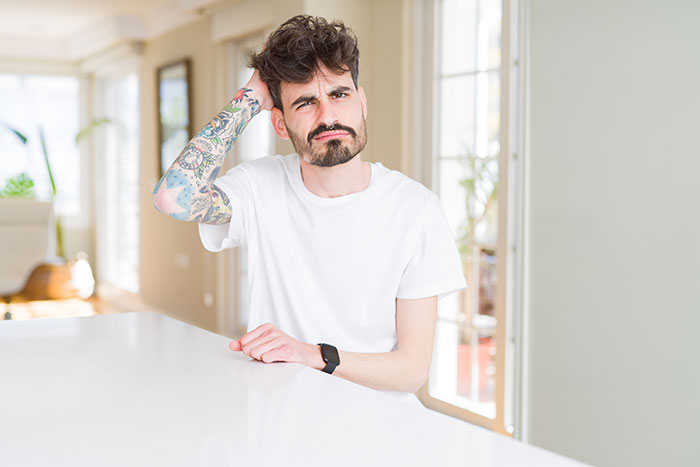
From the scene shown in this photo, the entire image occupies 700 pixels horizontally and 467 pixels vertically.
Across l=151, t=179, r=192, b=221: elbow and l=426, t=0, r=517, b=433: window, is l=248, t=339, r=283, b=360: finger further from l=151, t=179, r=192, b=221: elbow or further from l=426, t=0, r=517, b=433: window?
l=426, t=0, r=517, b=433: window

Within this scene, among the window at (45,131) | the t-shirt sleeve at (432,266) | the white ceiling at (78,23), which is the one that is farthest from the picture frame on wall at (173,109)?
the t-shirt sleeve at (432,266)

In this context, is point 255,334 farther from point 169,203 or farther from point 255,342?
point 169,203

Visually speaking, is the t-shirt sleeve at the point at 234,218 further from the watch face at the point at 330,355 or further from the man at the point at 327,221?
the watch face at the point at 330,355

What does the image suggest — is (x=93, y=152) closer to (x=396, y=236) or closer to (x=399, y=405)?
(x=396, y=236)

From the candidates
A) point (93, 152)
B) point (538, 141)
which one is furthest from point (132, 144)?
point (538, 141)

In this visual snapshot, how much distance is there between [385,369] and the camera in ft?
4.81

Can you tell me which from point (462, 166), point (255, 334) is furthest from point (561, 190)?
point (255, 334)

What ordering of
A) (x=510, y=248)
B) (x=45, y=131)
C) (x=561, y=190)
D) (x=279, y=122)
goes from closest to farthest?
(x=279, y=122) < (x=561, y=190) < (x=510, y=248) < (x=45, y=131)

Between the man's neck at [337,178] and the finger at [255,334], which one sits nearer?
the finger at [255,334]

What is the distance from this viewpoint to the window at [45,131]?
739 centimetres

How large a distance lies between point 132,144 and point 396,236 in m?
5.81

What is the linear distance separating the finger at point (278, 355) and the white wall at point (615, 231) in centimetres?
155

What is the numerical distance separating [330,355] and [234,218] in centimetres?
47

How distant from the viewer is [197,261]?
546 cm
